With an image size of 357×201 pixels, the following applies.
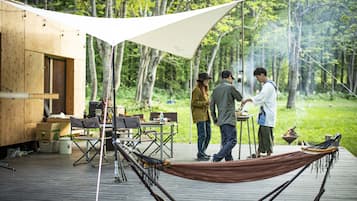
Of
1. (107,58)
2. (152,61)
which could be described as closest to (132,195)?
(107,58)

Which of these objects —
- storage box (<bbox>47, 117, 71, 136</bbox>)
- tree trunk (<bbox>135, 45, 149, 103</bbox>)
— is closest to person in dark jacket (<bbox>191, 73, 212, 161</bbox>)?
storage box (<bbox>47, 117, 71, 136</bbox>)

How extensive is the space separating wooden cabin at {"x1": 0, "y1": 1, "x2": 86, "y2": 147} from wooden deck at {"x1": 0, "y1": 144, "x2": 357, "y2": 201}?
977 mm

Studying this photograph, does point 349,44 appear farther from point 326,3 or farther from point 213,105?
point 213,105

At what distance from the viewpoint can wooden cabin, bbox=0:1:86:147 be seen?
7320 millimetres

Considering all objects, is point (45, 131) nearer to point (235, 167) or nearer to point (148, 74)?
point (235, 167)

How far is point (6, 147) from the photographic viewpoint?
301 inches

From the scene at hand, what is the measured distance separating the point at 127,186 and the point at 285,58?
8.22m

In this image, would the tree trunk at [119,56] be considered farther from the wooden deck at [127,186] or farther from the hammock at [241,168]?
the hammock at [241,168]

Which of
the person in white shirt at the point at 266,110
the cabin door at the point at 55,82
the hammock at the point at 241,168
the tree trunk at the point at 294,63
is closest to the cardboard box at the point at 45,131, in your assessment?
the cabin door at the point at 55,82

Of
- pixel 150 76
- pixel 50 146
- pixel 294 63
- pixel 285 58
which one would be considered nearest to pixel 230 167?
pixel 50 146

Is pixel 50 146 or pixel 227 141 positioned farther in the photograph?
pixel 50 146

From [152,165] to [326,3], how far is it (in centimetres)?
965

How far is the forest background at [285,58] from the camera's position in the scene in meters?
11.5

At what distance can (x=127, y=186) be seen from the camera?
534 cm
